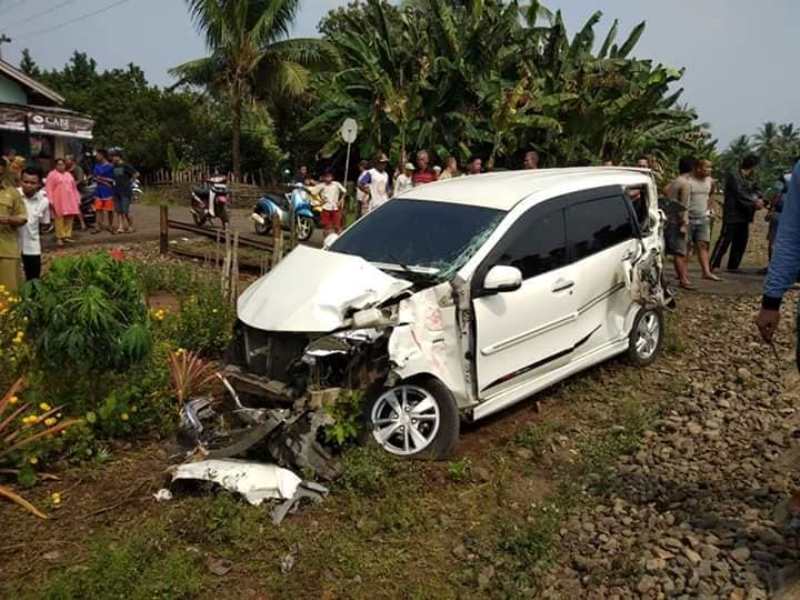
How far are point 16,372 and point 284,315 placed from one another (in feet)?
6.64

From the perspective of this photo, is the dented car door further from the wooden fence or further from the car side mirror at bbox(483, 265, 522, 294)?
the wooden fence

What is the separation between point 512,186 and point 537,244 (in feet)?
1.99

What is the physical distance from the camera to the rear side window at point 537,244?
16.7 feet

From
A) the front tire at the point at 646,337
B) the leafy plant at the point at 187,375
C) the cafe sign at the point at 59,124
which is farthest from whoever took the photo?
the cafe sign at the point at 59,124

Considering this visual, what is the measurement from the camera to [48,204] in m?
8.58

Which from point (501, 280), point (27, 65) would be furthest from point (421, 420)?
point (27, 65)

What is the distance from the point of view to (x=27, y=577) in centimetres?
A: 343

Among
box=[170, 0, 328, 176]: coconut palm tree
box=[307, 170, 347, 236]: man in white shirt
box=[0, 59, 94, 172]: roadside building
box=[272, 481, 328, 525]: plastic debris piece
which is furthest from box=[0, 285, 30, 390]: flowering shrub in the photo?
box=[170, 0, 328, 176]: coconut palm tree

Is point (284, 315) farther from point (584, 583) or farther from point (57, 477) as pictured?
point (584, 583)

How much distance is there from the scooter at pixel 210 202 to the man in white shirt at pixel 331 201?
8.74ft

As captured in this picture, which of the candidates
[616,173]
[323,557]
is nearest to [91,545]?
[323,557]

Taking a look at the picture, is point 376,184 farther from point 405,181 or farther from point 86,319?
point 86,319

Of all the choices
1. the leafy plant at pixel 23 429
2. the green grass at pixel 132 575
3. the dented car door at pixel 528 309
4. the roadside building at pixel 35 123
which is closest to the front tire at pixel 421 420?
the dented car door at pixel 528 309

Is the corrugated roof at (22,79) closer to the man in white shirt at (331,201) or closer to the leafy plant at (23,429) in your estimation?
the man in white shirt at (331,201)
